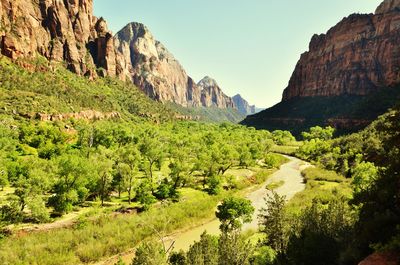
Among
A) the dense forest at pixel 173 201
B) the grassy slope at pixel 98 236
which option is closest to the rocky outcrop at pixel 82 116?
the dense forest at pixel 173 201

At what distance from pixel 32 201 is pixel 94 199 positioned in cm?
1500

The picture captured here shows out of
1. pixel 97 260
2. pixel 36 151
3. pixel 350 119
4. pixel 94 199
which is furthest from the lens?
pixel 350 119

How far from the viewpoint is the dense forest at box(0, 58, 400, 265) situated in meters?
24.1

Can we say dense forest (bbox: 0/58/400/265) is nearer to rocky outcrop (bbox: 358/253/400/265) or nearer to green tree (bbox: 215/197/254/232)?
green tree (bbox: 215/197/254/232)

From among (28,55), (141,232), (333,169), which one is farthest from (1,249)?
(28,55)

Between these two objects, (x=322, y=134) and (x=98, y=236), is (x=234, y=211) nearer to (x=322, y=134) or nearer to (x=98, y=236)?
(x=98, y=236)

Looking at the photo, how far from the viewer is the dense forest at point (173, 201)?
2411 centimetres

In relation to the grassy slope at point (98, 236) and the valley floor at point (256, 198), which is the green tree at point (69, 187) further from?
the valley floor at point (256, 198)

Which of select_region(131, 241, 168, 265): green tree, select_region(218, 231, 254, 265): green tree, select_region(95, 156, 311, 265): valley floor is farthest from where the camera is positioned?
select_region(95, 156, 311, 265): valley floor

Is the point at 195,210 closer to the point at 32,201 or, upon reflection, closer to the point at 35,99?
the point at 32,201

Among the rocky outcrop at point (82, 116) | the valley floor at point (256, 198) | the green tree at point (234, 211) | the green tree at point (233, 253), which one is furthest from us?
the rocky outcrop at point (82, 116)

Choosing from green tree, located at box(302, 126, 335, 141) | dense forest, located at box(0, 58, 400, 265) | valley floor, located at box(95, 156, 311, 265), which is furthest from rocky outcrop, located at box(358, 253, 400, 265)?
green tree, located at box(302, 126, 335, 141)

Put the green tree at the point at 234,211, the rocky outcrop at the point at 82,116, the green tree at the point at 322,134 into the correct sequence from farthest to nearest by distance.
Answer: the green tree at the point at 322,134 → the rocky outcrop at the point at 82,116 → the green tree at the point at 234,211

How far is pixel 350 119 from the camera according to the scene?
169 m
